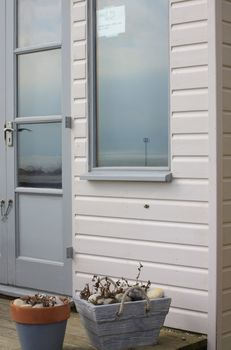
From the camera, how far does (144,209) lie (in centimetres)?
400

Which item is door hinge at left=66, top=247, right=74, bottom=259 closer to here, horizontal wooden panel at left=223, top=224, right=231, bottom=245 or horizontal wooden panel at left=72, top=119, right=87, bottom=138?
horizontal wooden panel at left=72, top=119, right=87, bottom=138

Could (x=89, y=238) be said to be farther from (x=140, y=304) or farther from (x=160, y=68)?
(x=160, y=68)

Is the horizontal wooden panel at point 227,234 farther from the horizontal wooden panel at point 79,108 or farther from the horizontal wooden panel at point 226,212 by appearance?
the horizontal wooden panel at point 79,108

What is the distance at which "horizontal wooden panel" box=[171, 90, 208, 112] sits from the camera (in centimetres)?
372

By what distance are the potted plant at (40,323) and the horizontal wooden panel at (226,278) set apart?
897 millimetres

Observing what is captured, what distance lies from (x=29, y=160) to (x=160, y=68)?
1.28 metres

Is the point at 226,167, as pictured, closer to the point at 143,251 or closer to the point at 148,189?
the point at 148,189

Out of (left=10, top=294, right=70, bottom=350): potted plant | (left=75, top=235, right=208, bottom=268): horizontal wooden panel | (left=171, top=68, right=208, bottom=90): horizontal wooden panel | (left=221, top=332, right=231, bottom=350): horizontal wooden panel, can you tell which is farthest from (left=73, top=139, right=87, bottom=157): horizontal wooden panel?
(left=221, top=332, right=231, bottom=350): horizontal wooden panel

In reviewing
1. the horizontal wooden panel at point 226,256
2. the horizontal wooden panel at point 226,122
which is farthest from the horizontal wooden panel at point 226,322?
the horizontal wooden panel at point 226,122

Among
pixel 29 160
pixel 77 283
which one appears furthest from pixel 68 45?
pixel 77 283

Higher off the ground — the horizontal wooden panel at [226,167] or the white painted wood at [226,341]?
the horizontal wooden panel at [226,167]

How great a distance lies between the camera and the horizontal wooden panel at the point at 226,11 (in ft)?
12.3

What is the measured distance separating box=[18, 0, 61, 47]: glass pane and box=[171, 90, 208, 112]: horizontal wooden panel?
3.64 feet

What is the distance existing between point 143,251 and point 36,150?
119cm
